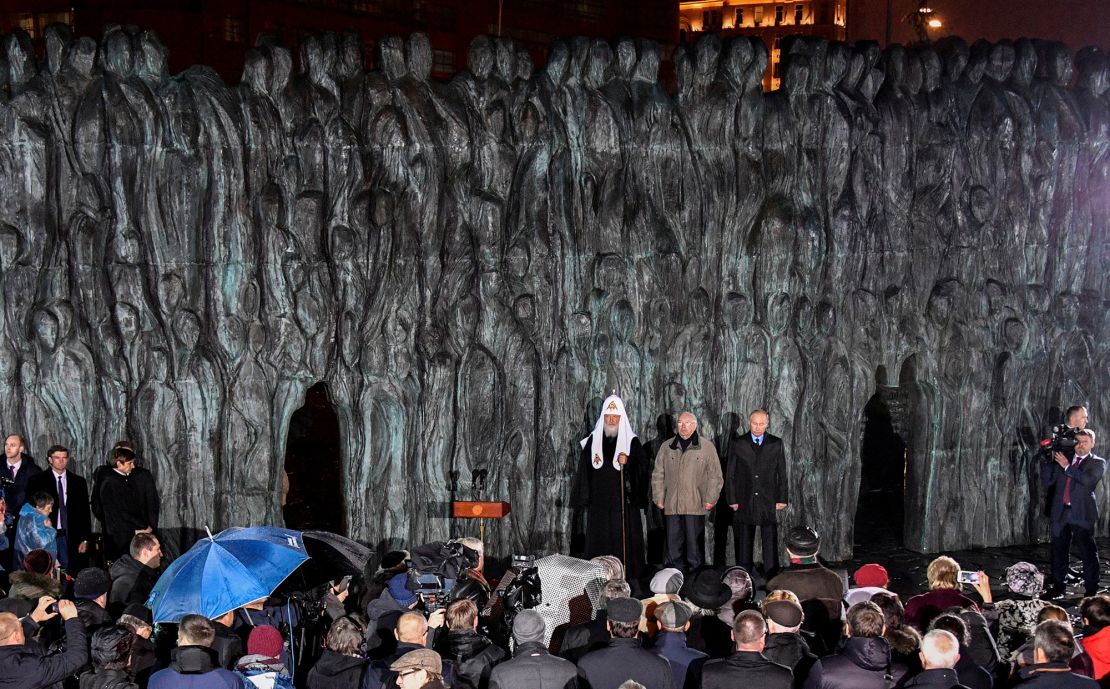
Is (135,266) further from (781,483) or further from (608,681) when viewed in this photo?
(608,681)

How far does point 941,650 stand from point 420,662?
254 centimetres

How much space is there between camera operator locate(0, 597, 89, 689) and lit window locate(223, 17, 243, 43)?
22.8 m

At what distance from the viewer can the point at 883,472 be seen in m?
18.2

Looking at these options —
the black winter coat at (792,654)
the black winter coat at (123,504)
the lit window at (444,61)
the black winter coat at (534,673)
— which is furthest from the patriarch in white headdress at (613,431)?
the lit window at (444,61)

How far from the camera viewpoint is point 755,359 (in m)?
14.0

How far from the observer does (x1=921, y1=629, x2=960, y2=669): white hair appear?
23.4ft

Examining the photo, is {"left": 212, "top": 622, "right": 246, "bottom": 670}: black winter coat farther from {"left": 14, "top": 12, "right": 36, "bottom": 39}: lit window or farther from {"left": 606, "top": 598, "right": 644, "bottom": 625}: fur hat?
{"left": 14, "top": 12, "right": 36, "bottom": 39}: lit window

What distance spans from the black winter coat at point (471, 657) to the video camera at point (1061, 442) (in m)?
6.85

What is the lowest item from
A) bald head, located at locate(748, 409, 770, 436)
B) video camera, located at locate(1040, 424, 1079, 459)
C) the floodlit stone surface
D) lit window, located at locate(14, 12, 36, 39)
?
video camera, located at locate(1040, 424, 1079, 459)

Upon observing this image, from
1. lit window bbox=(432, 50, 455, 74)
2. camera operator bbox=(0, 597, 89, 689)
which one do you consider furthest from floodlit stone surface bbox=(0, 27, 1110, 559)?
lit window bbox=(432, 50, 455, 74)

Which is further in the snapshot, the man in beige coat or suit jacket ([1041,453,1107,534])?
the man in beige coat

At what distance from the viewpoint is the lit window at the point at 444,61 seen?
32.7 meters

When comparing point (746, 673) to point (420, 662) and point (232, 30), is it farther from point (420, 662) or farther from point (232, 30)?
point (232, 30)

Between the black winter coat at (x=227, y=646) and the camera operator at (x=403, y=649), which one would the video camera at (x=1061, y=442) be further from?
the black winter coat at (x=227, y=646)
